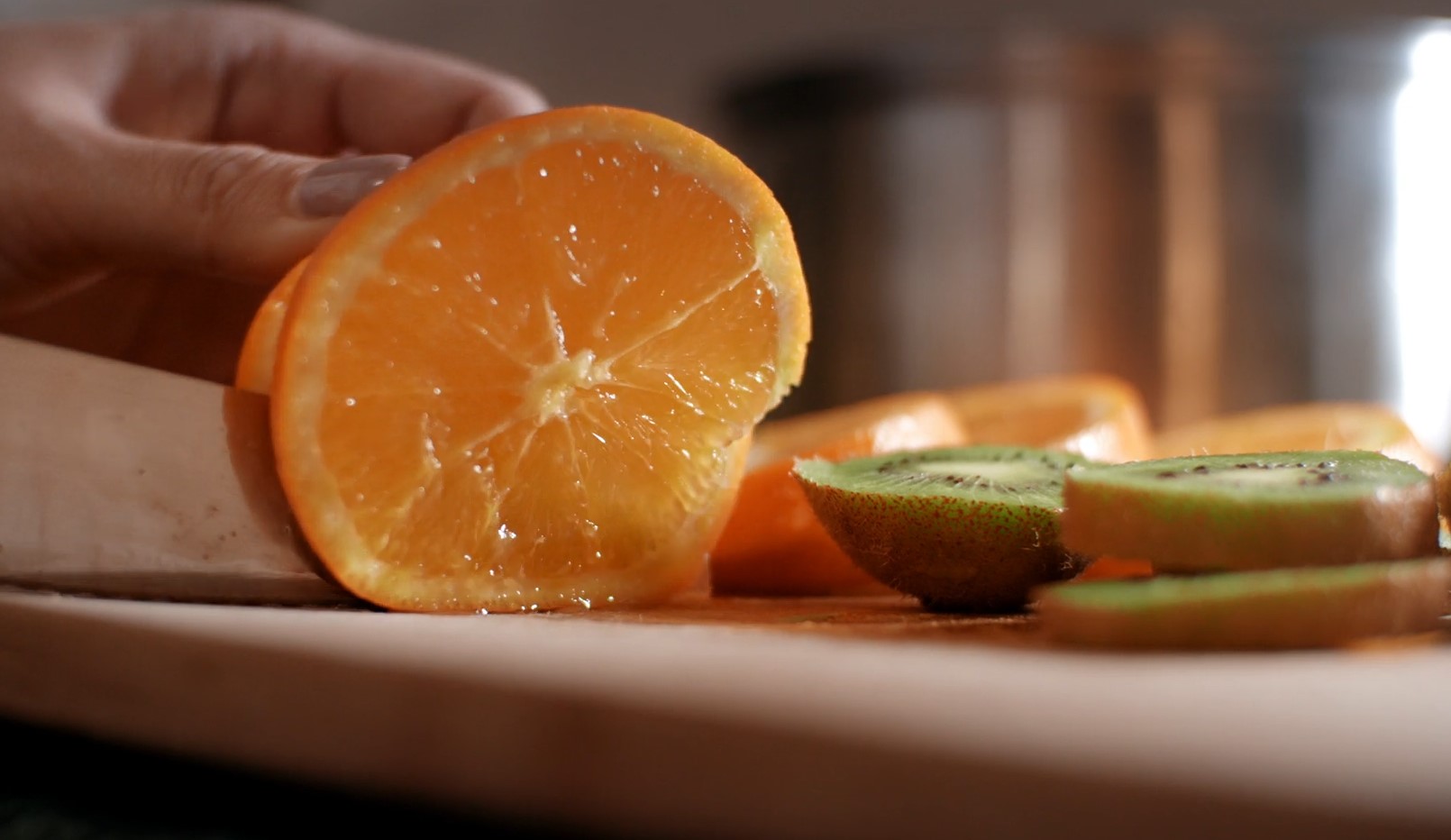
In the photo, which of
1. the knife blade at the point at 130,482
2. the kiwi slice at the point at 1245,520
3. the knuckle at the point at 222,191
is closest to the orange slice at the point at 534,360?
the knife blade at the point at 130,482

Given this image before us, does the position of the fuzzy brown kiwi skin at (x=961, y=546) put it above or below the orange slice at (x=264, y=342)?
below

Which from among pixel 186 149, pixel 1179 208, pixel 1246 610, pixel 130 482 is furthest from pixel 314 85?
pixel 1179 208

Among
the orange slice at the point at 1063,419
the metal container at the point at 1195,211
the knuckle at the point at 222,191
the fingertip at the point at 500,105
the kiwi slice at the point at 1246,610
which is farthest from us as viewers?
the metal container at the point at 1195,211

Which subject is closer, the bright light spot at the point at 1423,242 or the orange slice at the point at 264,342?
the orange slice at the point at 264,342

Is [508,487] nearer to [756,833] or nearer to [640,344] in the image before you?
[640,344]

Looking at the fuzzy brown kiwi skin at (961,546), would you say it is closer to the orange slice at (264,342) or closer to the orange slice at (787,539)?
the orange slice at (787,539)

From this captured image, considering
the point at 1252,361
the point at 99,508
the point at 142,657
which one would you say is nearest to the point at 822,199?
the point at 1252,361

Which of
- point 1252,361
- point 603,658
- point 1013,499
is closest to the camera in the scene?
point 603,658
